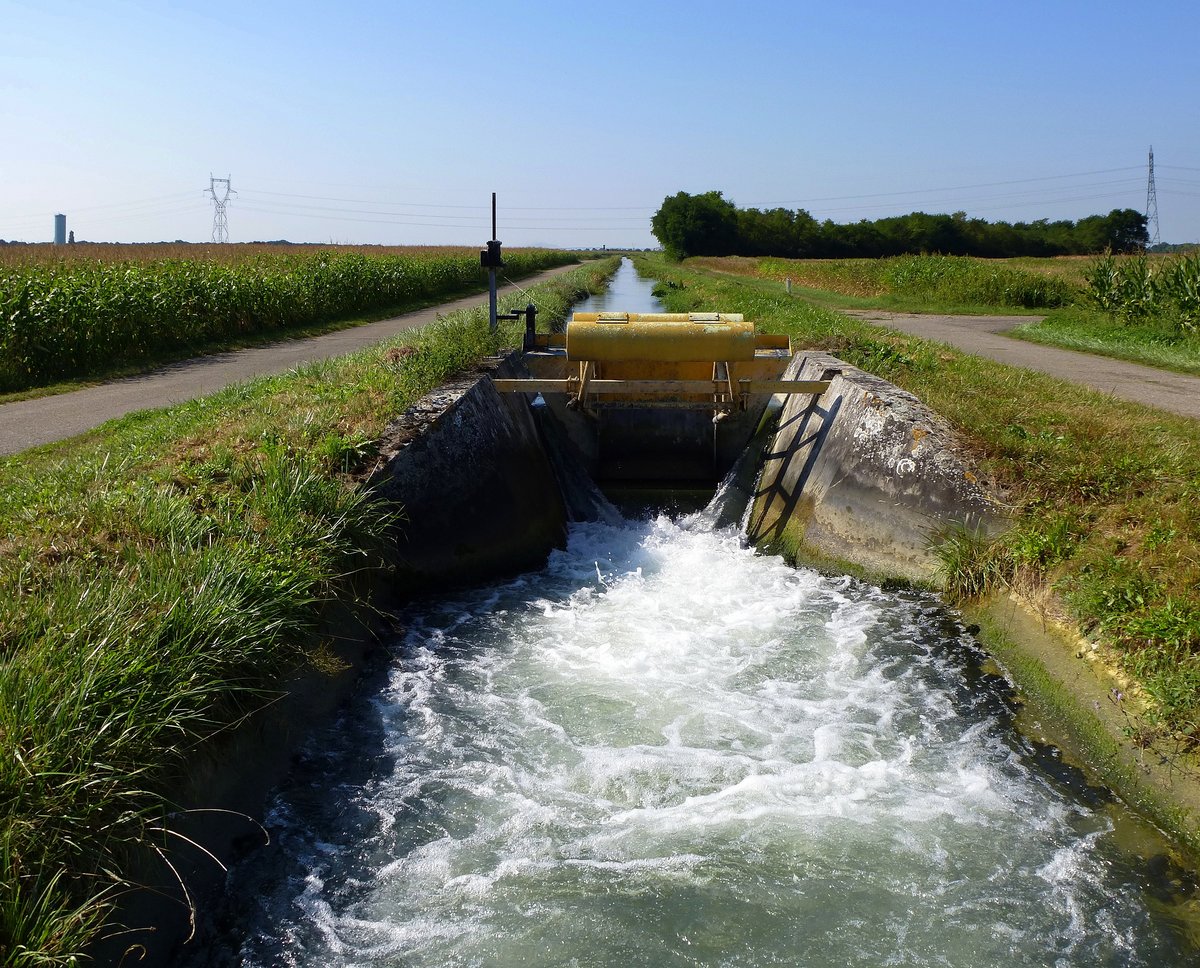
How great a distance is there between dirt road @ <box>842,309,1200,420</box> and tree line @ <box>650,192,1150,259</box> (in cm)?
5907

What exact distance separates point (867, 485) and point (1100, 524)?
193 centimetres

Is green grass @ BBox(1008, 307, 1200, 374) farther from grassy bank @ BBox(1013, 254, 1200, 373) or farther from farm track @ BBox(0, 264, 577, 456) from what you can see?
farm track @ BBox(0, 264, 577, 456)

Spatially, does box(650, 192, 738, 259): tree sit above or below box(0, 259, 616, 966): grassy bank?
above

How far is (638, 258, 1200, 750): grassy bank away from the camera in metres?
4.50

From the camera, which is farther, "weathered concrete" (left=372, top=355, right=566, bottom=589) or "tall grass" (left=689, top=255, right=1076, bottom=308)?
"tall grass" (left=689, top=255, right=1076, bottom=308)

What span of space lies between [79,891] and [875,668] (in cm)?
438

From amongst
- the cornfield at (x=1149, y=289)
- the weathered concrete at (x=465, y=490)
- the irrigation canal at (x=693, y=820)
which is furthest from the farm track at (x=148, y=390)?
the cornfield at (x=1149, y=289)

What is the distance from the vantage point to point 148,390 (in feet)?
37.6

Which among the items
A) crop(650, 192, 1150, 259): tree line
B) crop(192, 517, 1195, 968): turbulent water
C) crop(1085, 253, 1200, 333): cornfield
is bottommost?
crop(192, 517, 1195, 968): turbulent water

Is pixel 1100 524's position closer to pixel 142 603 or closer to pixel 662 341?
pixel 662 341

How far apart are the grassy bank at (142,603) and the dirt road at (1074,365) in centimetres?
794

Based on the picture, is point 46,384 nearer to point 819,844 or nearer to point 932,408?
point 932,408

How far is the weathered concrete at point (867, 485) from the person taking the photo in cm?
678

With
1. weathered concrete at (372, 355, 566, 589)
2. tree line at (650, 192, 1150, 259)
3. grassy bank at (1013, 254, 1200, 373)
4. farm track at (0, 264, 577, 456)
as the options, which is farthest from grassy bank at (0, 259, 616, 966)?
tree line at (650, 192, 1150, 259)
